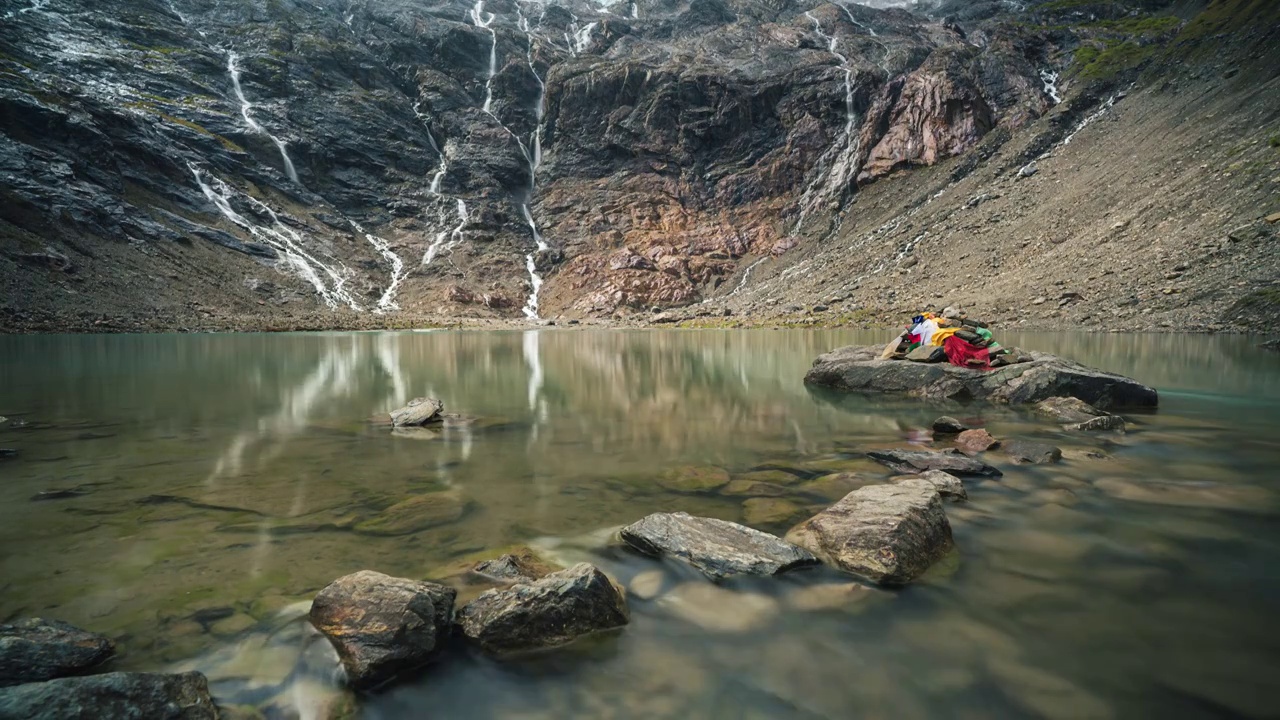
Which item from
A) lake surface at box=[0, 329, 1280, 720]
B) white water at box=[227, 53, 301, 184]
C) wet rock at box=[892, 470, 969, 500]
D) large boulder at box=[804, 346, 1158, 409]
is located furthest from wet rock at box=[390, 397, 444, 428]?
white water at box=[227, 53, 301, 184]

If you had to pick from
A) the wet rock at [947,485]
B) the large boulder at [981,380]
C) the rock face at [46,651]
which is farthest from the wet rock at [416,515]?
the large boulder at [981,380]

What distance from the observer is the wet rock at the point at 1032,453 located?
7.30 metres

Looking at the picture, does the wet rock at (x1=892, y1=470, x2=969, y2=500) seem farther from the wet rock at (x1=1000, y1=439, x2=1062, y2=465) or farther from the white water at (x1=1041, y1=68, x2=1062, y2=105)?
the white water at (x1=1041, y1=68, x2=1062, y2=105)

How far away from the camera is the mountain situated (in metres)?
44.6

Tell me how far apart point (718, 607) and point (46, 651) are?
397cm

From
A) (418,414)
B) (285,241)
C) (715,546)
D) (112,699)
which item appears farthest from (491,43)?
(112,699)

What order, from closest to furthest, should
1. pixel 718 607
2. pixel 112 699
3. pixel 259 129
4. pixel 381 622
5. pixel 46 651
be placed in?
1. pixel 112 699
2. pixel 46 651
3. pixel 381 622
4. pixel 718 607
5. pixel 259 129

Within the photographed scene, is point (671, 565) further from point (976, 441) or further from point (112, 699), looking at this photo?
point (976, 441)

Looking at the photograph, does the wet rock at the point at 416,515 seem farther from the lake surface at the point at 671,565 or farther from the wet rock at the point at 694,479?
the wet rock at the point at 694,479

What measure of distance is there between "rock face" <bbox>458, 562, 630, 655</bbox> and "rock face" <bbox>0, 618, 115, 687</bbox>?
2.05 meters

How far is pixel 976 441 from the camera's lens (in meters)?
8.21

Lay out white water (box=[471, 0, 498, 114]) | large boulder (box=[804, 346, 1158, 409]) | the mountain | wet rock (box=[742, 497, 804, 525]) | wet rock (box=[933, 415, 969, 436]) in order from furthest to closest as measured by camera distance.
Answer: white water (box=[471, 0, 498, 114]) → the mountain → large boulder (box=[804, 346, 1158, 409]) → wet rock (box=[933, 415, 969, 436]) → wet rock (box=[742, 497, 804, 525])

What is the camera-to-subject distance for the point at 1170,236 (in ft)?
112

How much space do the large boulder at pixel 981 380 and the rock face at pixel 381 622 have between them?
518 inches
